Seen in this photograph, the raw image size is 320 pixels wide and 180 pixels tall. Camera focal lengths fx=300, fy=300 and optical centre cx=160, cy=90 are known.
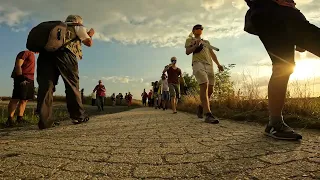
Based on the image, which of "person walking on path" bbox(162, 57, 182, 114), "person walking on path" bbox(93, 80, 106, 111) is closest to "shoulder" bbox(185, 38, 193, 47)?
"person walking on path" bbox(162, 57, 182, 114)

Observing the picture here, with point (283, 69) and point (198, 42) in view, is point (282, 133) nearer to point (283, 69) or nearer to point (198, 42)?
point (283, 69)

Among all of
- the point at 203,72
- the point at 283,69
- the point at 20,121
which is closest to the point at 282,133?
the point at 283,69

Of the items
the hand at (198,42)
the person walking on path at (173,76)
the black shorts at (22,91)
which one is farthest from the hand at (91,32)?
the person walking on path at (173,76)

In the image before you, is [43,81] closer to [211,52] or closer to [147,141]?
[147,141]

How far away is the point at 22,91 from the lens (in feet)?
20.7

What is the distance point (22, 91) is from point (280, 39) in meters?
5.20

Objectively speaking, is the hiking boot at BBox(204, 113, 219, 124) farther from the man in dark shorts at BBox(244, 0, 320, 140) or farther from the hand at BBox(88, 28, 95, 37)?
the hand at BBox(88, 28, 95, 37)

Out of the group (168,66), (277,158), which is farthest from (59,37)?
(168,66)

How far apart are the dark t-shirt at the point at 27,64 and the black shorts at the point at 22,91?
0.70ft

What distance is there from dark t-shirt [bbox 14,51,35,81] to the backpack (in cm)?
174

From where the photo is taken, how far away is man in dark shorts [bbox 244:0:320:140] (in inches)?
125

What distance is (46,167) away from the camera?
2207 millimetres

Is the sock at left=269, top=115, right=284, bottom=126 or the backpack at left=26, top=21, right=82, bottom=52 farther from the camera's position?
the backpack at left=26, top=21, right=82, bottom=52

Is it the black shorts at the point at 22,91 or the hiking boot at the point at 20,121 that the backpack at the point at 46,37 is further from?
the hiking boot at the point at 20,121
